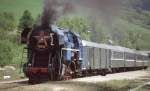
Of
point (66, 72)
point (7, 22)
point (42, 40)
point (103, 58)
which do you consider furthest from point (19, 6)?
point (42, 40)

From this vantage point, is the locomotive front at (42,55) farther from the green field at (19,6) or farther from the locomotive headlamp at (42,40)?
the green field at (19,6)

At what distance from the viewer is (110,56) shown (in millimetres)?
45781

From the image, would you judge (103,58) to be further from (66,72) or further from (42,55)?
(42,55)

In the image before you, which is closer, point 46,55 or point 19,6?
point 46,55

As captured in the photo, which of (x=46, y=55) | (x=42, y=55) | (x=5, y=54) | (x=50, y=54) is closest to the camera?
(x=50, y=54)

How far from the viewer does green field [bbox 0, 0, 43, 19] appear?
130 m

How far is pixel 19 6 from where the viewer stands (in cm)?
13638

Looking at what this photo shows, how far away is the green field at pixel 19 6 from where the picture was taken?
130 m

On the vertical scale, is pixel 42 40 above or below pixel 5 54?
above

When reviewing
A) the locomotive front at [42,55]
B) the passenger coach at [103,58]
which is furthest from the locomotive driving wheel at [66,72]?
the passenger coach at [103,58]

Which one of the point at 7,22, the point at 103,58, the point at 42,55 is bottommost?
the point at 103,58

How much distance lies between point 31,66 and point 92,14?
5216 millimetres

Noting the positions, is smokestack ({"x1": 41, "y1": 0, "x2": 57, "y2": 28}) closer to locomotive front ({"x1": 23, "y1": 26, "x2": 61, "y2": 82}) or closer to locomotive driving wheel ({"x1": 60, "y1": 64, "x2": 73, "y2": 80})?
locomotive front ({"x1": 23, "y1": 26, "x2": 61, "y2": 82})

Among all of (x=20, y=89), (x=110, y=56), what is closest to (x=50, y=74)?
(x=20, y=89)
